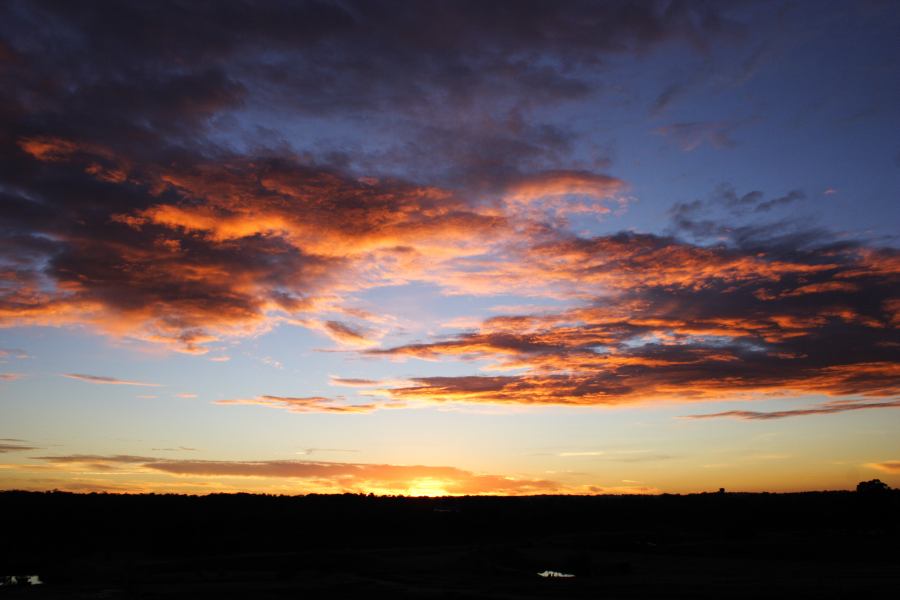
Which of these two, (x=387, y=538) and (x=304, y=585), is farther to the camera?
(x=387, y=538)

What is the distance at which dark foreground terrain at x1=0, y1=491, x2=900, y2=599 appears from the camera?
1035 inches

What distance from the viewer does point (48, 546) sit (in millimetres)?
46000

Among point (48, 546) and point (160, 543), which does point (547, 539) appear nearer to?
point (160, 543)

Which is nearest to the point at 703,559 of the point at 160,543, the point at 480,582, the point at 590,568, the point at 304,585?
the point at 590,568

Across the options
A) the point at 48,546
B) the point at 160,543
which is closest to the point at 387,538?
the point at 160,543

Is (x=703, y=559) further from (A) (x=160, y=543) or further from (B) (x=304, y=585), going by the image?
(A) (x=160, y=543)

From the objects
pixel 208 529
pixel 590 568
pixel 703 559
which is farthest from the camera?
pixel 208 529

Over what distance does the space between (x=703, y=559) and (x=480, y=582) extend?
559 inches

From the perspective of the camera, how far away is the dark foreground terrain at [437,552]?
26.3m

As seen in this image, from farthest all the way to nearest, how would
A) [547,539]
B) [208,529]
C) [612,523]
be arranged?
[612,523] → [208,529] → [547,539]

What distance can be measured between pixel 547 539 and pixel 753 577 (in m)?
24.9

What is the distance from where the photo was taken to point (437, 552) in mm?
42000

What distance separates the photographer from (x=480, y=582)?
28.5 m

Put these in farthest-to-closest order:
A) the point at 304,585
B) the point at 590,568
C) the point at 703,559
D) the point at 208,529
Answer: the point at 208,529
the point at 703,559
the point at 590,568
the point at 304,585
